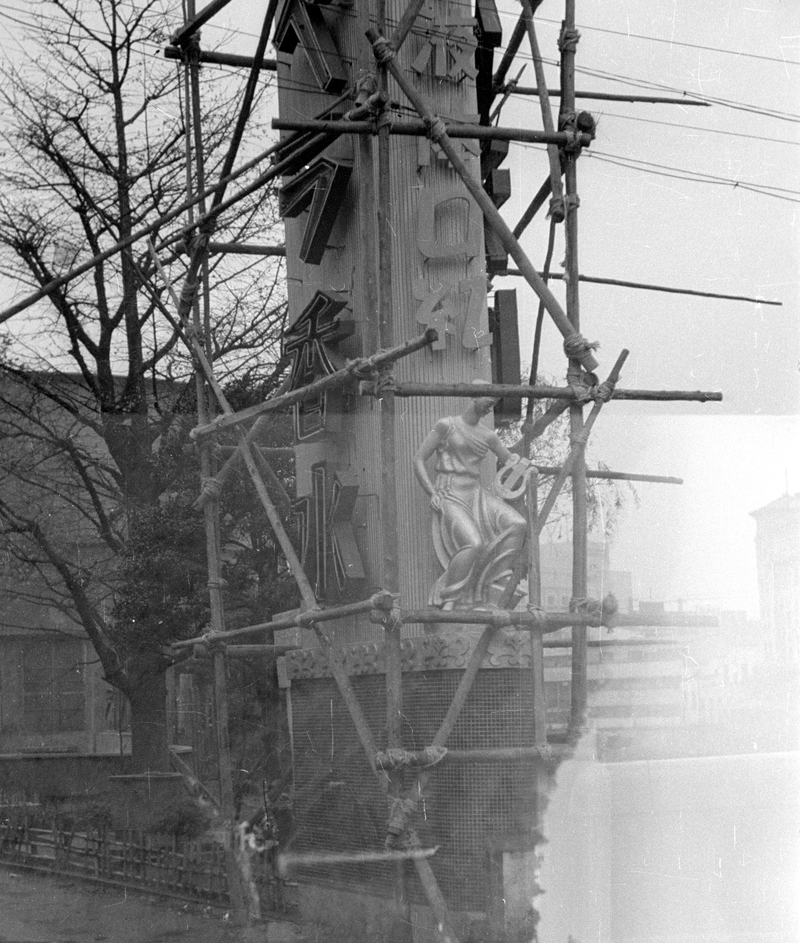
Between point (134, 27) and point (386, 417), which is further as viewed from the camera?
point (134, 27)

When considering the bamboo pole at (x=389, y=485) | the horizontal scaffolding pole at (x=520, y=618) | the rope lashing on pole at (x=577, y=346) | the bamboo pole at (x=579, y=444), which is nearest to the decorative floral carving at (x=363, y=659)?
the bamboo pole at (x=389, y=485)

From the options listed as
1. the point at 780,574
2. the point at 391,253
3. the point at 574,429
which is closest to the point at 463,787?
the point at 574,429

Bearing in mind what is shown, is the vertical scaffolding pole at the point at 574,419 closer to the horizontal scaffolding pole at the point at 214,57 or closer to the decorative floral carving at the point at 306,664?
the decorative floral carving at the point at 306,664

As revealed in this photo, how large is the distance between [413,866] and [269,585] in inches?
300

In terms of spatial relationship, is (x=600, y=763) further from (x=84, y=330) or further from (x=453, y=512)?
(x=84, y=330)

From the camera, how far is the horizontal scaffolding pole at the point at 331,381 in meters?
10.3

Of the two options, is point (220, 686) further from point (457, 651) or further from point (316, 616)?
point (457, 651)

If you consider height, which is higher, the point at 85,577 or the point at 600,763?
the point at 85,577

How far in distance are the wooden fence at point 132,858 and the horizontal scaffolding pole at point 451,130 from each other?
23.7ft

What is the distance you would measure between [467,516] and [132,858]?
6784 mm

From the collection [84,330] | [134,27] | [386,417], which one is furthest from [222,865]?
[134,27]

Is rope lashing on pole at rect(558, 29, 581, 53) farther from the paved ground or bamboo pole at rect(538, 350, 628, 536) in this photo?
the paved ground

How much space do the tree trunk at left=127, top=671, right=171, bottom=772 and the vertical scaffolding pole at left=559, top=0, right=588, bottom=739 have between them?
8.37 metres

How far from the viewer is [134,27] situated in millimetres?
22297
